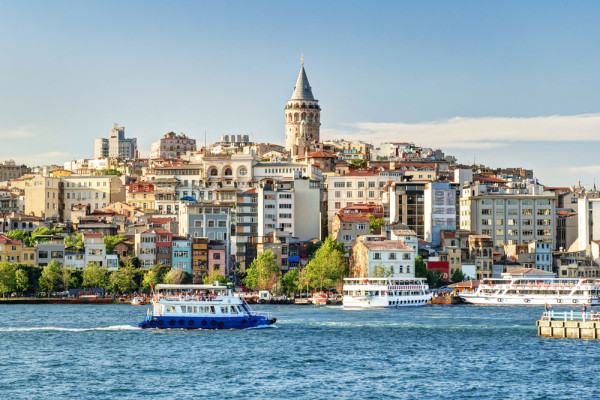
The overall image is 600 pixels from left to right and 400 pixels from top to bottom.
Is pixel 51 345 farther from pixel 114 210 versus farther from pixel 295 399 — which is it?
pixel 114 210

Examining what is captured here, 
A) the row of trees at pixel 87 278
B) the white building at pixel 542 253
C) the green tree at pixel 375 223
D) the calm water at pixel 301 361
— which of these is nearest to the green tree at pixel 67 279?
the row of trees at pixel 87 278

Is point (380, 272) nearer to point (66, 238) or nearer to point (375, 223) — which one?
point (375, 223)

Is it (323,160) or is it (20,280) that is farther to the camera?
(323,160)

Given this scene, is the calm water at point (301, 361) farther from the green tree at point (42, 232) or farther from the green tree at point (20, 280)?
the green tree at point (42, 232)

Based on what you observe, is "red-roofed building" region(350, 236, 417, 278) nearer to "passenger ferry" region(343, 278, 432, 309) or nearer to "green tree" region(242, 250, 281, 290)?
"passenger ferry" region(343, 278, 432, 309)

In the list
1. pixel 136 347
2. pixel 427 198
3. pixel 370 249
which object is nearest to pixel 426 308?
pixel 370 249

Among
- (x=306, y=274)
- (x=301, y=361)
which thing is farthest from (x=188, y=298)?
(x=306, y=274)
